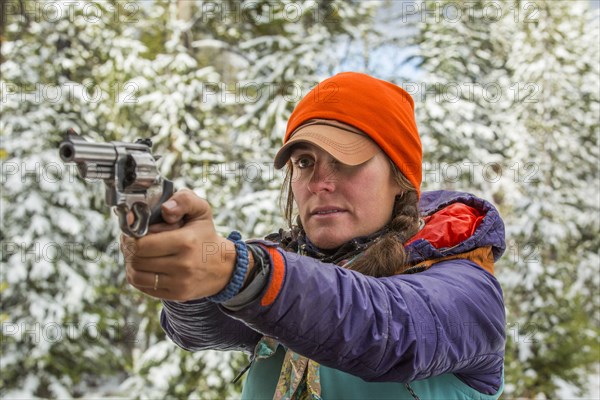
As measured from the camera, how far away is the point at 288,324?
1359 millimetres

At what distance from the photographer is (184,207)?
129 cm

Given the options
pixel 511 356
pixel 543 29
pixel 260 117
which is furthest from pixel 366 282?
pixel 543 29

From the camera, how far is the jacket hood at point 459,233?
188cm

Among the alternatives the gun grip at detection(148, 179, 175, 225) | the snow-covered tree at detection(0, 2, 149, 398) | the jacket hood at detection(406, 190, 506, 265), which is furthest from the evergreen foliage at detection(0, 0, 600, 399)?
the gun grip at detection(148, 179, 175, 225)

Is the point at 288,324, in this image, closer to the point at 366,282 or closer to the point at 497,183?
the point at 366,282

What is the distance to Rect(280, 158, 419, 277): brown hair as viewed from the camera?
1.94 m

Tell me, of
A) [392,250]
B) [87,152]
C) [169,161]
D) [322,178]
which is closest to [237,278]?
[87,152]

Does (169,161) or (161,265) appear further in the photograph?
(169,161)

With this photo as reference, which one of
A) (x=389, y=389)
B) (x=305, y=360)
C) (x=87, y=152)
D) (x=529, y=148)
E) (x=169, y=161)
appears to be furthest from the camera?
(x=529, y=148)

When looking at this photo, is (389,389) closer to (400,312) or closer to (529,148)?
(400,312)

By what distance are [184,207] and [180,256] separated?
0.39ft

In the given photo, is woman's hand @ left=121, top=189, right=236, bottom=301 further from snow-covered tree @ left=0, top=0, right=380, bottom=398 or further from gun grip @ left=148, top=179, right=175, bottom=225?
snow-covered tree @ left=0, top=0, right=380, bottom=398

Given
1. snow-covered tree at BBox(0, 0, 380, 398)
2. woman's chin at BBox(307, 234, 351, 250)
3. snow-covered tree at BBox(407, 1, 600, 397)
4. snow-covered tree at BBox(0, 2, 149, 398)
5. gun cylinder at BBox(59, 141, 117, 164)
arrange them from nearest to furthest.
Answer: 1. gun cylinder at BBox(59, 141, 117, 164)
2. woman's chin at BBox(307, 234, 351, 250)
3. snow-covered tree at BBox(0, 0, 380, 398)
4. snow-covered tree at BBox(0, 2, 149, 398)
5. snow-covered tree at BBox(407, 1, 600, 397)

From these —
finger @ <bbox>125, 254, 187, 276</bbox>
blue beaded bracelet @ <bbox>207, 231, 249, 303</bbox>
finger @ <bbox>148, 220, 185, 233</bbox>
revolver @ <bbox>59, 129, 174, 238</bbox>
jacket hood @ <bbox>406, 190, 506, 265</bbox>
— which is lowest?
jacket hood @ <bbox>406, 190, 506, 265</bbox>
